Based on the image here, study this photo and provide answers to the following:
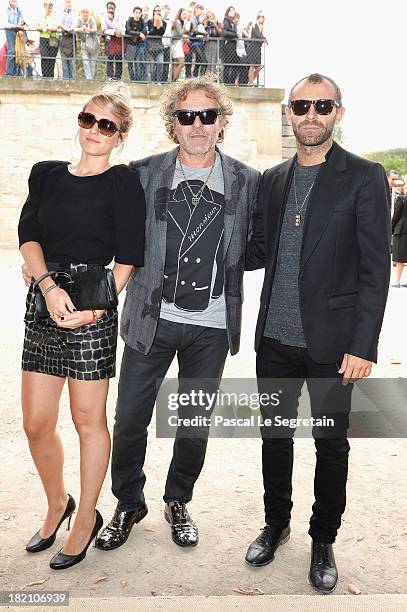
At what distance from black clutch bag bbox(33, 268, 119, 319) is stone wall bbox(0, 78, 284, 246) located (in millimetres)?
16096

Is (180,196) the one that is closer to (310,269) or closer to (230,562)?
(310,269)

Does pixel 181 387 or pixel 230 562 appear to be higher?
pixel 181 387

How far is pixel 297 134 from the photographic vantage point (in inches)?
116

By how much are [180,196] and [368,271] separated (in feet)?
3.19

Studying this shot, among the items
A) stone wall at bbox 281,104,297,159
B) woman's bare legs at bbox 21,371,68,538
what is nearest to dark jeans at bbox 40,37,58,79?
stone wall at bbox 281,104,297,159

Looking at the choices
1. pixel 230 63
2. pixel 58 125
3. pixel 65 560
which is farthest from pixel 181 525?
pixel 230 63

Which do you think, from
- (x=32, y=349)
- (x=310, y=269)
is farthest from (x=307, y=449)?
(x=32, y=349)

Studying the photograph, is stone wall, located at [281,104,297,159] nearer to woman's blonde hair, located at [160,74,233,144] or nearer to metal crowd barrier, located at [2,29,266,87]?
metal crowd barrier, located at [2,29,266,87]

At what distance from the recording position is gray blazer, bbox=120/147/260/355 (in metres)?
3.17

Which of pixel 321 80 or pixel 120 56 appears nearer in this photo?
pixel 321 80

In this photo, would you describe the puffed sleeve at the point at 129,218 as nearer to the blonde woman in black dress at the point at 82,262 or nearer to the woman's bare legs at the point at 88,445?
the blonde woman in black dress at the point at 82,262

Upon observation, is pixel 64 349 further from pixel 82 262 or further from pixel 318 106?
pixel 318 106

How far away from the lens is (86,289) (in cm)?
283

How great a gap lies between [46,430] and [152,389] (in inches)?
21.6
